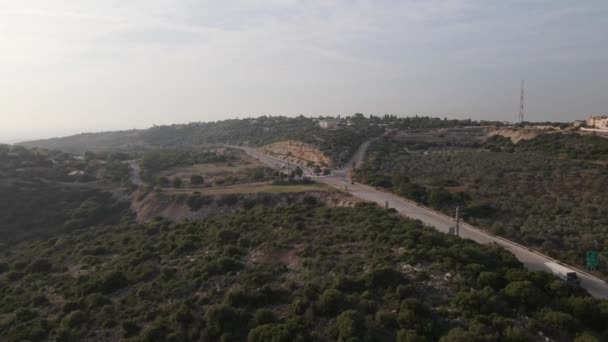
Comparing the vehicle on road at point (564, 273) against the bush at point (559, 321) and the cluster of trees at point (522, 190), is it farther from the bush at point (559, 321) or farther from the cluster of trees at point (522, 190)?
the bush at point (559, 321)

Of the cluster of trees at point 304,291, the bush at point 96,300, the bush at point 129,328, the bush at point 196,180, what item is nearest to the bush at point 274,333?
the cluster of trees at point 304,291

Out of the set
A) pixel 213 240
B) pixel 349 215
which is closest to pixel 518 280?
pixel 349 215

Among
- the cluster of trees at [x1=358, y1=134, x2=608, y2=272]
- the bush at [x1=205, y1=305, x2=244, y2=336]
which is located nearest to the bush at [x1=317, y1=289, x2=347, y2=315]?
the bush at [x1=205, y1=305, x2=244, y2=336]

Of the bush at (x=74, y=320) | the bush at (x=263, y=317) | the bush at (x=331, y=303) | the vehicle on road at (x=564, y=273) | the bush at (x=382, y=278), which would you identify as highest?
the bush at (x=382, y=278)

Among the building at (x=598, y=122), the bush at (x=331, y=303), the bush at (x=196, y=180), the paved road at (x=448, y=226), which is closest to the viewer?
the bush at (x=331, y=303)

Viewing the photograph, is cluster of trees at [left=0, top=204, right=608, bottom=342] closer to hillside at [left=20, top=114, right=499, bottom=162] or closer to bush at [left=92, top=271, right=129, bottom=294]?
bush at [left=92, top=271, right=129, bottom=294]

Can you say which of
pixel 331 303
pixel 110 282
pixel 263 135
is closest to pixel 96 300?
pixel 110 282
